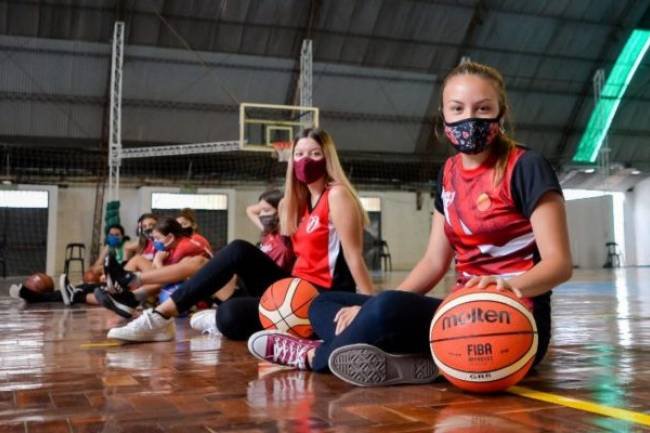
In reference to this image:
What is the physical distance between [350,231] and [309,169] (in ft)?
1.20

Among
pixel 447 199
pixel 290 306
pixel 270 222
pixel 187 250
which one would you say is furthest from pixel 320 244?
pixel 187 250

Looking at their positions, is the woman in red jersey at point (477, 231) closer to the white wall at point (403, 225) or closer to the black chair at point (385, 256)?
the black chair at point (385, 256)

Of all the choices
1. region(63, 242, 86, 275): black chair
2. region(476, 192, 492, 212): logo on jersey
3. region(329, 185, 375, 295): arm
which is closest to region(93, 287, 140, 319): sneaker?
region(329, 185, 375, 295): arm

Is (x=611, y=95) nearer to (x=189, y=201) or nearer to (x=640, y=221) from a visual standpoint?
(x=640, y=221)

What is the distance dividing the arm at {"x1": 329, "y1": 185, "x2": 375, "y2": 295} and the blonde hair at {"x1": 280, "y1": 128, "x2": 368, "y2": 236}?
0.05 metres

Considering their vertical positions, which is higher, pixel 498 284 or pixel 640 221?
pixel 640 221

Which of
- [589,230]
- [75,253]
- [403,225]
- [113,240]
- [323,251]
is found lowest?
[323,251]

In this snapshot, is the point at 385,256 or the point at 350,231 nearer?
the point at 350,231

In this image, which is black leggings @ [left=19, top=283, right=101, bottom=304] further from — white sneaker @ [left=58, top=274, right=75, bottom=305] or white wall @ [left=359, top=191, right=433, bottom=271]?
white wall @ [left=359, top=191, right=433, bottom=271]

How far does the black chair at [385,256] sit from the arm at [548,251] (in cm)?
1703

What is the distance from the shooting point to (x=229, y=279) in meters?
3.15

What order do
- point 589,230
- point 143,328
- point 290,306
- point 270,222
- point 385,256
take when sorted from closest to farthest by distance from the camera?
1. point 290,306
2. point 143,328
3. point 270,222
4. point 385,256
5. point 589,230

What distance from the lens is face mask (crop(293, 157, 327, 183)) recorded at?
3066mm

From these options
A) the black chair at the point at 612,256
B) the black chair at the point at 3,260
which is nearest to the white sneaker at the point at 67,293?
the black chair at the point at 3,260
